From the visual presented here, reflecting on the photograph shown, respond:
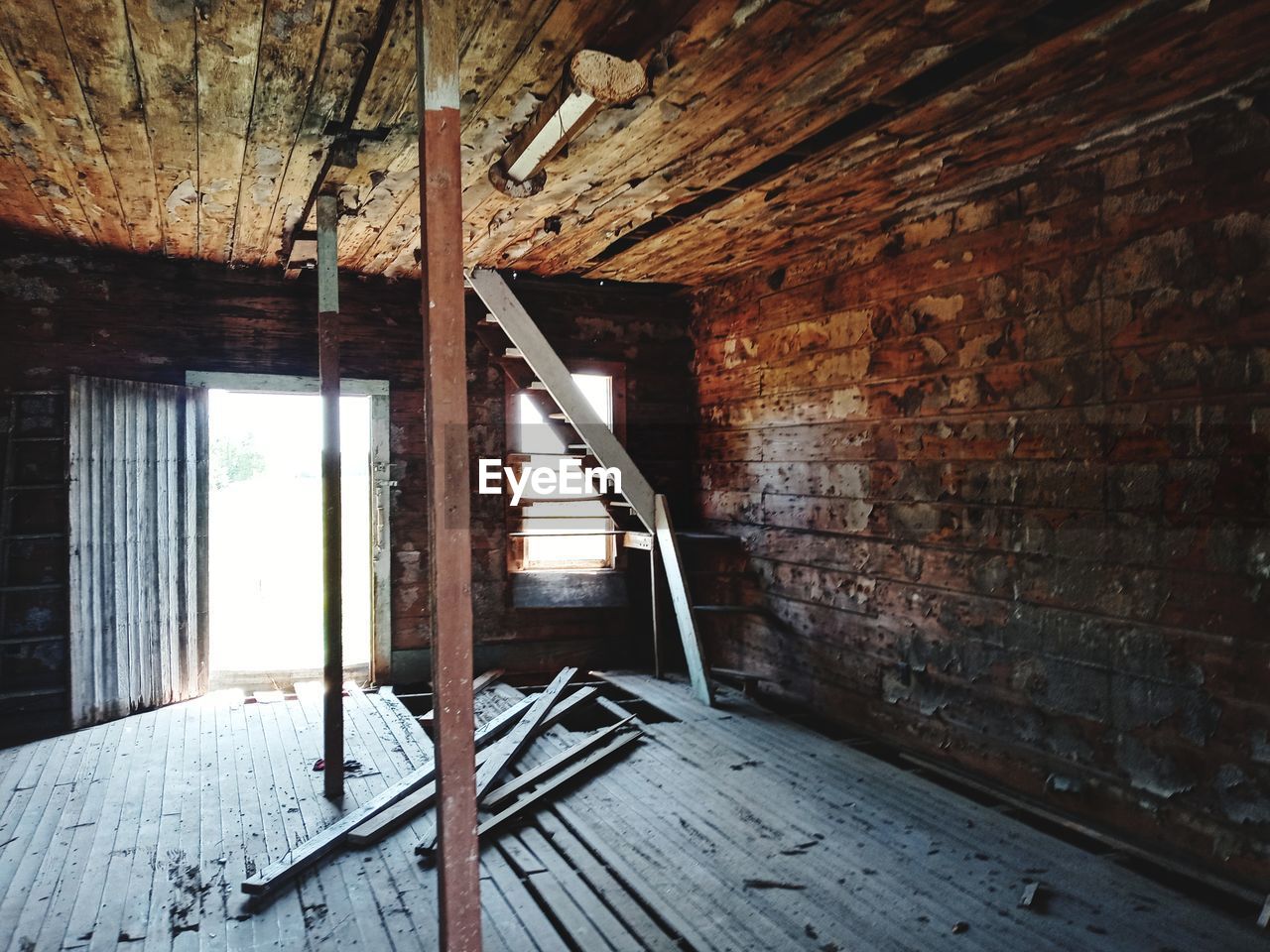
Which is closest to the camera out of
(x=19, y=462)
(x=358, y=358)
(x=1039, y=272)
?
(x=1039, y=272)

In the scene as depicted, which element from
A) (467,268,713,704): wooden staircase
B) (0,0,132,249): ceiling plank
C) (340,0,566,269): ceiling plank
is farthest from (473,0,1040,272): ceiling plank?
(0,0,132,249): ceiling plank

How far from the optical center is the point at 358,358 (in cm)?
649

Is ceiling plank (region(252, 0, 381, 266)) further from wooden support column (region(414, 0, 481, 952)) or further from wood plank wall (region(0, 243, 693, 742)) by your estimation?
wood plank wall (region(0, 243, 693, 742))

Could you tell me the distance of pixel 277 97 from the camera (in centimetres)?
329

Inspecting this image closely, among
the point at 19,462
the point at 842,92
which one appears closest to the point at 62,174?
the point at 19,462

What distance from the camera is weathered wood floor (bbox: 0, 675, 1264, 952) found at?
2947 mm

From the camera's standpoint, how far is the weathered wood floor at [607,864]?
116 inches

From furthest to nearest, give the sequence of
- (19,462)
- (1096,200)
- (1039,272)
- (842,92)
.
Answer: (19,462) → (1039,272) → (1096,200) → (842,92)

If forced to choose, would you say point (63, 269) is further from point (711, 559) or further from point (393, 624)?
point (711, 559)

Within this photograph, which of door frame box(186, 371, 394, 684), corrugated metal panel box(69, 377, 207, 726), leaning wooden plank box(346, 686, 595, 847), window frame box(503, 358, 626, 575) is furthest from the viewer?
window frame box(503, 358, 626, 575)

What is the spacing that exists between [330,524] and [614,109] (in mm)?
2515

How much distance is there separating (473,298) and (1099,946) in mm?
6047

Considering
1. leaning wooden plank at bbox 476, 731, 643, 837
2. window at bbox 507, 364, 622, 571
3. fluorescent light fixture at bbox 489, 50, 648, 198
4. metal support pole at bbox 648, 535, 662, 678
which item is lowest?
leaning wooden plank at bbox 476, 731, 643, 837

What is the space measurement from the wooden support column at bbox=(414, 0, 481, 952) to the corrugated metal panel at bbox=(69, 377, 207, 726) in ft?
15.4
